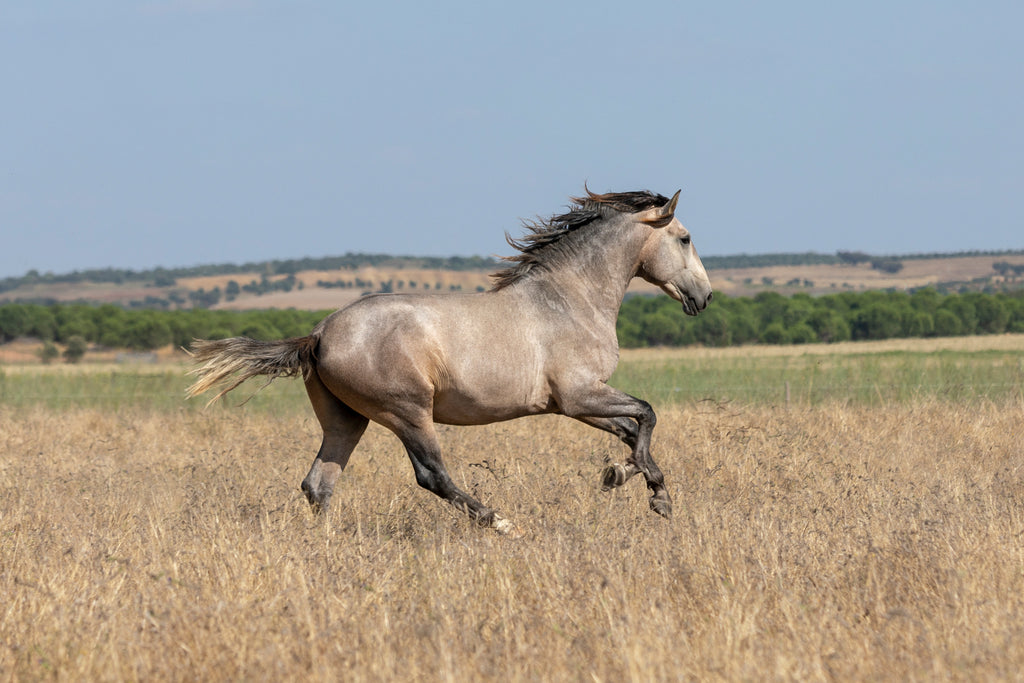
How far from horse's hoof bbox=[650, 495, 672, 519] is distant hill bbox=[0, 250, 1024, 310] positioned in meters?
118

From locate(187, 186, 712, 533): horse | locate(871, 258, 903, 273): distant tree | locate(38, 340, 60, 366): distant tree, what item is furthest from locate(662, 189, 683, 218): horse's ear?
locate(871, 258, 903, 273): distant tree

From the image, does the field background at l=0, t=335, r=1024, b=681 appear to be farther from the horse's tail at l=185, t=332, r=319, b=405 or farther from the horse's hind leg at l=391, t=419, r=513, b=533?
the horse's tail at l=185, t=332, r=319, b=405

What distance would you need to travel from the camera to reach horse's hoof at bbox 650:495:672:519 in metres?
6.78

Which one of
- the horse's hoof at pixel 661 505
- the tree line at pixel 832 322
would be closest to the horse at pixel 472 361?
the horse's hoof at pixel 661 505

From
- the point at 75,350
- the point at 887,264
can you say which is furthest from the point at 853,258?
the point at 75,350

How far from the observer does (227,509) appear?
A: 7148mm

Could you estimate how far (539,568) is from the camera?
5.16 meters

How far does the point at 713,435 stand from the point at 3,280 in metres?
175

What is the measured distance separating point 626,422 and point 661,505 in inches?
22.1

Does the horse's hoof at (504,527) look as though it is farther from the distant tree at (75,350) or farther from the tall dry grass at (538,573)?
the distant tree at (75,350)

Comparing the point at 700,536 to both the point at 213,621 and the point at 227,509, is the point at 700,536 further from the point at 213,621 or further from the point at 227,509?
the point at 227,509

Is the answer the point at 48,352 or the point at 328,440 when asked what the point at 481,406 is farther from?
the point at 48,352

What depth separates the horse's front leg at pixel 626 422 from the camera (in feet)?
22.4

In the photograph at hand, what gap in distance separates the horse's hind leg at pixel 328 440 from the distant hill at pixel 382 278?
4640 inches
